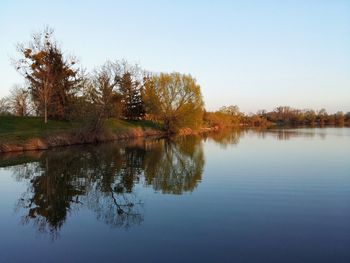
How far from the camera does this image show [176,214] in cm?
969

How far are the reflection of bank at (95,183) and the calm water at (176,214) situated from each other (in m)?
0.04

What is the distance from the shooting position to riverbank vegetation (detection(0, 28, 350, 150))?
110ft

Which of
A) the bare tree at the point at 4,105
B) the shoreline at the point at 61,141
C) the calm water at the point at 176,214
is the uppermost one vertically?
the bare tree at the point at 4,105

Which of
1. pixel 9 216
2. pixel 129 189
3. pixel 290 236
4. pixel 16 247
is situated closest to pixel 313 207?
pixel 290 236

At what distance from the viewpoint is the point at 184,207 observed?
34.3ft

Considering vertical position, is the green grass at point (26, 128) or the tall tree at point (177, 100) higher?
the tall tree at point (177, 100)


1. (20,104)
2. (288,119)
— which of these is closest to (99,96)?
(20,104)

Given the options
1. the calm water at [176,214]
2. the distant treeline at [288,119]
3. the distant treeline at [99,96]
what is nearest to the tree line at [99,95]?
the distant treeline at [99,96]

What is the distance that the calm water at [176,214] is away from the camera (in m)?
7.02

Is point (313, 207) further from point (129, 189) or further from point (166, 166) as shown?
point (166, 166)

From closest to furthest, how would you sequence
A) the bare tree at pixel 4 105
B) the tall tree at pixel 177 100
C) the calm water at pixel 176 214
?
the calm water at pixel 176 214 < the tall tree at pixel 177 100 < the bare tree at pixel 4 105

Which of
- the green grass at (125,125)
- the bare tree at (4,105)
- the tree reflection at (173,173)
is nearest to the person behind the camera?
the tree reflection at (173,173)

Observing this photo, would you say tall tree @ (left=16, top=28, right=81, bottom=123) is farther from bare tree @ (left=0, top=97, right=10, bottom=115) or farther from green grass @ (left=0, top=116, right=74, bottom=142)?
bare tree @ (left=0, top=97, right=10, bottom=115)

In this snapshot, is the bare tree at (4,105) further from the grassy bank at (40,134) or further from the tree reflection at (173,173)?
the tree reflection at (173,173)
